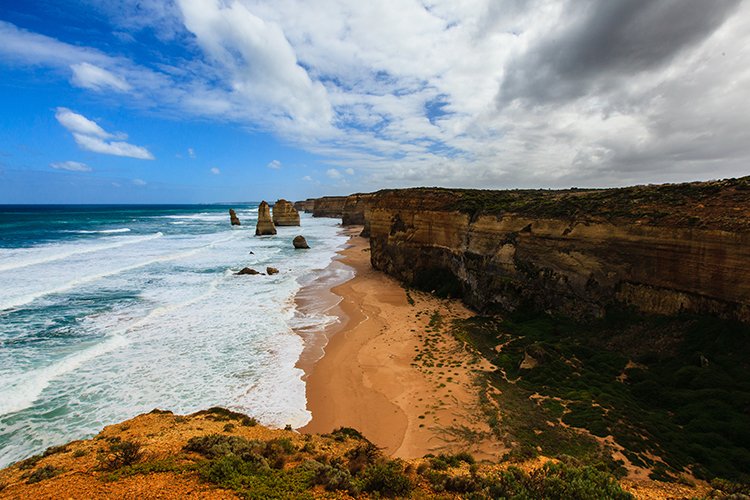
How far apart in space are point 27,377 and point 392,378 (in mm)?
13561

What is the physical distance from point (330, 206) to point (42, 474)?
107664 mm

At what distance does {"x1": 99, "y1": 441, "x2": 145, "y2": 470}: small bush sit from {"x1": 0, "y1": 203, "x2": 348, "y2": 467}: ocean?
4.06m

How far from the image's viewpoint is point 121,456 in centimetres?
666

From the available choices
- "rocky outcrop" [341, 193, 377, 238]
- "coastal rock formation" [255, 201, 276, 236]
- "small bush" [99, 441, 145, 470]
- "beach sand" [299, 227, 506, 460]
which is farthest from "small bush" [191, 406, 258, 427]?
"rocky outcrop" [341, 193, 377, 238]

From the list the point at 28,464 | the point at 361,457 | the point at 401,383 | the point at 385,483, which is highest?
the point at 385,483

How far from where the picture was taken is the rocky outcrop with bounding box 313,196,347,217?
359 ft

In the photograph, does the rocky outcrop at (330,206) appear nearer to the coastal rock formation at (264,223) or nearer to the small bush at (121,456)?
the coastal rock formation at (264,223)

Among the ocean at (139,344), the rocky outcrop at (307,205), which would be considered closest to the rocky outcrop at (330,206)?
the rocky outcrop at (307,205)

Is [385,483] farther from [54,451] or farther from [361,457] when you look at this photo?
[54,451]

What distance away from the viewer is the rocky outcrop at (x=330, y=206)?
109500 mm

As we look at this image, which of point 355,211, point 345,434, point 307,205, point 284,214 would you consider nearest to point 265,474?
point 345,434

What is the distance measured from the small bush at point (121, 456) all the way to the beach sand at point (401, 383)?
4.66m

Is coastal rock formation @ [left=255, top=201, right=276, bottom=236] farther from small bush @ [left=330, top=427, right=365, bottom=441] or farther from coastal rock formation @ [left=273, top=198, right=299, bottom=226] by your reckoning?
small bush @ [left=330, top=427, right=365, bottom=441]

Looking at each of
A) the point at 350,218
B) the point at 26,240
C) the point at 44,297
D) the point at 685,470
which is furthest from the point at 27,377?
the point at 350,218
